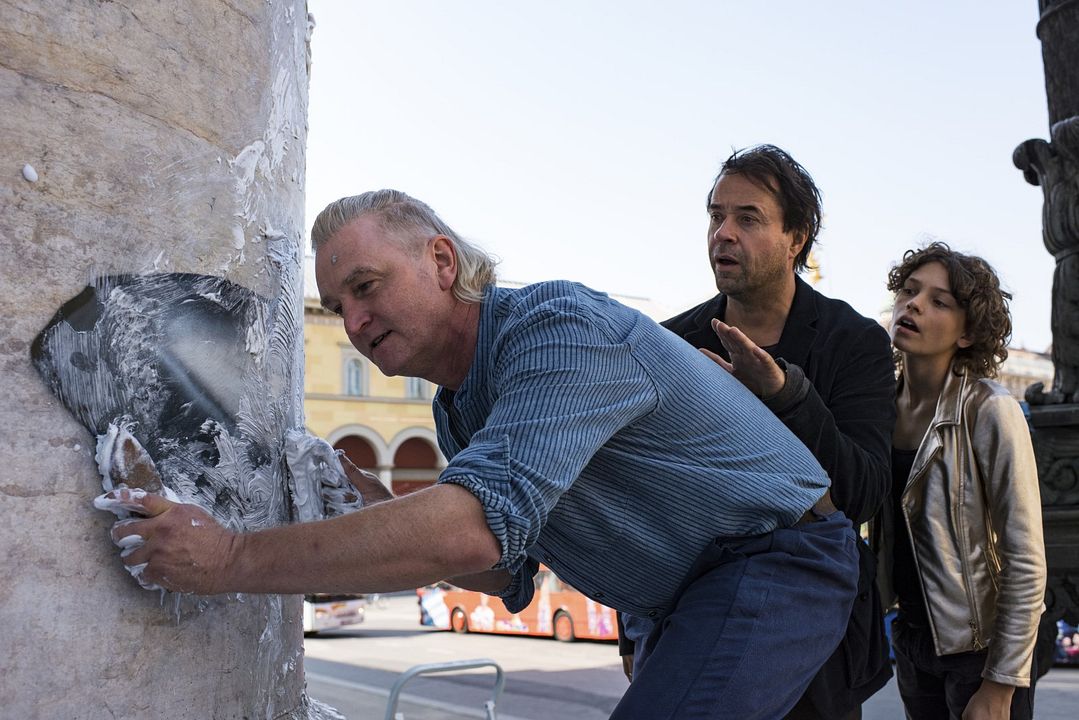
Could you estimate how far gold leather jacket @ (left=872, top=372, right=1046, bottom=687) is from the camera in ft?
8.41

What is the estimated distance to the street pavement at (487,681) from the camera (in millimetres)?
9617

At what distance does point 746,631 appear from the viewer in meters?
1.71

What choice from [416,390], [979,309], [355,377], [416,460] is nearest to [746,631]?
[979,309]

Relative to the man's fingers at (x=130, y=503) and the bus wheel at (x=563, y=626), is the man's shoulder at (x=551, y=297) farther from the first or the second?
the bus wheel at (x=563, y=626)

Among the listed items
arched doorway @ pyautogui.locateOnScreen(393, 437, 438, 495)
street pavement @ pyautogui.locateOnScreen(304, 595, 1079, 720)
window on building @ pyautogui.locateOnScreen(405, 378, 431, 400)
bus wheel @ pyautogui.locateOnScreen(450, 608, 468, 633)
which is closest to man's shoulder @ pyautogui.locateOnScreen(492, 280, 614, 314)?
street pavement @ pyautogui.locateOnScreen(304, 595, 1079, 720)

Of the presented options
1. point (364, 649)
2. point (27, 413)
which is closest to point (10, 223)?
point (27, 413)

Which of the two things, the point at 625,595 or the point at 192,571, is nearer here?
the point at 192,571

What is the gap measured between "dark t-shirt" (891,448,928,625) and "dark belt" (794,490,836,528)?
3.01ft

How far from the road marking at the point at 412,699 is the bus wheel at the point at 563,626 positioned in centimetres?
505

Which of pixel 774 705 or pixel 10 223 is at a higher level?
pixel 10 223

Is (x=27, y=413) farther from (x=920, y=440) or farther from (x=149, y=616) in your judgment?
(x=920, y=440)

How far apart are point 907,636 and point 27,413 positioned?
7.36ft

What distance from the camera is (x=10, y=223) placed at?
1.50 metres

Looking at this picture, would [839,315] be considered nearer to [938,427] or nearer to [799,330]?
[799,330]
